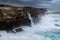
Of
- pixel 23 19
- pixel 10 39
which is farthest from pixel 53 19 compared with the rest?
pixel 10 39

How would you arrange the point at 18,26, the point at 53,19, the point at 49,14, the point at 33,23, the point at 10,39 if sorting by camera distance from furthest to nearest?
the point at 49,14, the point at 53,19, the point at 33,23, the point at 18,26, the point at 10,39

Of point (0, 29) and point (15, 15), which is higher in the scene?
point (15, 15)

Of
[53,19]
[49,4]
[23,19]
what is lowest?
[53,19]

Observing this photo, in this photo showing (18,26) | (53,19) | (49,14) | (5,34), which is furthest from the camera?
(49,14)

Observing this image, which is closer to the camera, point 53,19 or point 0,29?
point 0,29

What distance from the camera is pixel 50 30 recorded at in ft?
17.6

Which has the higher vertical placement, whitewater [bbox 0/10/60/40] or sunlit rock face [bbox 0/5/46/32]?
A: sunlit rock face [bbox 0/5/46/32]

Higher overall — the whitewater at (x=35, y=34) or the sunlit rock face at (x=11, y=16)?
the sunlit rock face at (x=11, y=16)

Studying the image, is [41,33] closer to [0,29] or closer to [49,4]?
[49,4]

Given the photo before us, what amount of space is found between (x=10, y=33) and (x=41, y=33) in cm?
90

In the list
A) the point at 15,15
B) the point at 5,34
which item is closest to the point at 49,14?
the point at 15,15

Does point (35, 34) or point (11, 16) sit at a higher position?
point (11, 16)

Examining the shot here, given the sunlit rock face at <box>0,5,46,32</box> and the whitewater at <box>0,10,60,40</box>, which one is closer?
the whitewater at <box>0,10,60,40</box>

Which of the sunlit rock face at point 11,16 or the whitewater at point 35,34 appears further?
the sunlit rock face at point 11,16
